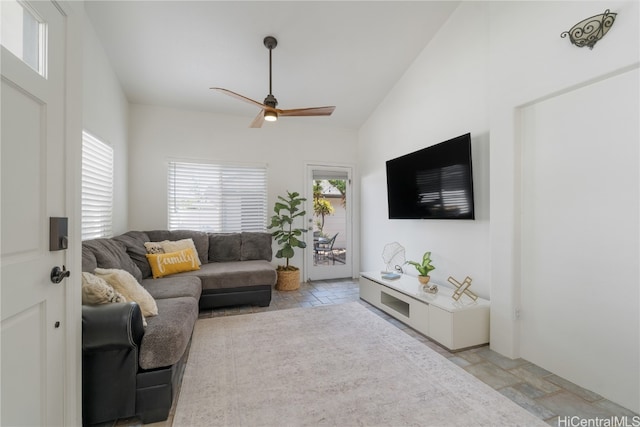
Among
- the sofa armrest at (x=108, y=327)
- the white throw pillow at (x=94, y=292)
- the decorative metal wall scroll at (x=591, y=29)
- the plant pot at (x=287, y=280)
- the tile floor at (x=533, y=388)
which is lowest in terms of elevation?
the tile floor at (x=533, y=388)

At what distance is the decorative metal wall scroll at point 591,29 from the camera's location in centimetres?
172

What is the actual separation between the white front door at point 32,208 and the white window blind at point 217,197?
3145 millimetres

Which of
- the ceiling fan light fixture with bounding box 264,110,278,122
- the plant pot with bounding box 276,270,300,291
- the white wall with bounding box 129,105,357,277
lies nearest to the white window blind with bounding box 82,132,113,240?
the white wall with bounding box 129,105,357,277

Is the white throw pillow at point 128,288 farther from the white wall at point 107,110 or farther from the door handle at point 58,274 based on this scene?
the white wall at point 107,110

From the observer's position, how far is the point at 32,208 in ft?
3.71

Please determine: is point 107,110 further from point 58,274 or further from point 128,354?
point 128,354

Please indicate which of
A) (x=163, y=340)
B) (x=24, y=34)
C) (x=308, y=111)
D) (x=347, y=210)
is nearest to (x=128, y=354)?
(x=163, y=340)

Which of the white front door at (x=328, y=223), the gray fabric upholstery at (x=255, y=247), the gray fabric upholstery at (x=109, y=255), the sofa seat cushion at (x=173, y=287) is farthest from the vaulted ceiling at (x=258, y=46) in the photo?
the sofa seat cushion at (x=173, y=287)

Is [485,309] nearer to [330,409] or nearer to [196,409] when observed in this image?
[330,409]

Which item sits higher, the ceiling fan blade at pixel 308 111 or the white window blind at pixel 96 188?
the ceiling fan blade at pixel 308 111

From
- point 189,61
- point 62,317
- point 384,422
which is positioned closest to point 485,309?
point 384,422

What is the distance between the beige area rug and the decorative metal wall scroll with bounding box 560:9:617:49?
7.82ft

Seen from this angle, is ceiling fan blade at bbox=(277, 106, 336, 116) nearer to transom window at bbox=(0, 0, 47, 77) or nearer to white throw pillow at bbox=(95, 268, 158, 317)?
transom window at bbox=(0, 0, 47, 77)

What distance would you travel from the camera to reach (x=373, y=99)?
4438mm
